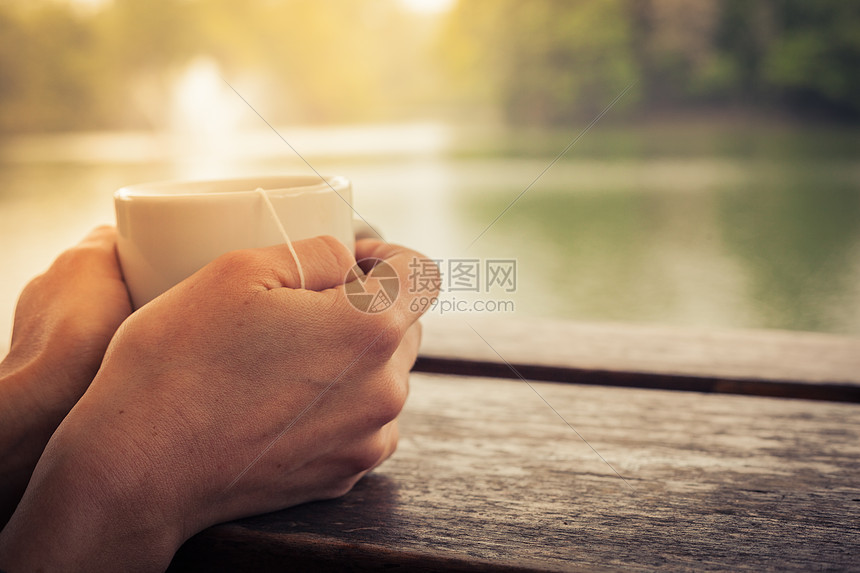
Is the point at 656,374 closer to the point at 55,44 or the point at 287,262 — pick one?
the point at 287,262

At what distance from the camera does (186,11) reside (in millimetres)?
9586

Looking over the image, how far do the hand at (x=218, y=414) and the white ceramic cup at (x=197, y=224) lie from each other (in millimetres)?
19

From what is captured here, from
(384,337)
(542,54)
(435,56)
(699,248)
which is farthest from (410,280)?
(435,56)

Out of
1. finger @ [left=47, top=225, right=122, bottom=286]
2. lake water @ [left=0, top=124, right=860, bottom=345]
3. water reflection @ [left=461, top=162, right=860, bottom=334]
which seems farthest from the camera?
lake water @ [left=0, top=124, right=860, bottom=345]

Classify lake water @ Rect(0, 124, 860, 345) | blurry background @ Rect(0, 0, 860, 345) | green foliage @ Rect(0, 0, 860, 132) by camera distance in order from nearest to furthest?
lake water @ Rect(0, 124, 860, 345) → blurry background @ Rect(0, 0, 860, 345) → green foliage @ Rect(0, 0, 860, 132)

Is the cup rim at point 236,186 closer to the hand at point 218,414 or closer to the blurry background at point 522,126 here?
the hand at point 218,414

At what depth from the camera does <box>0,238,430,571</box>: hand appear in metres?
0.32

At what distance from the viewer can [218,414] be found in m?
0.34

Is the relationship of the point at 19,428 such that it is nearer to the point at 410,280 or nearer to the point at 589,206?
the point at 410,280

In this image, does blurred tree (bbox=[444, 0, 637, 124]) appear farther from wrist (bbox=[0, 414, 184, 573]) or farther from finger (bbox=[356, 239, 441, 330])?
wrist (bbox=[0, 414, 184, 573])

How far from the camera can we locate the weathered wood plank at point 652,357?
54 cm

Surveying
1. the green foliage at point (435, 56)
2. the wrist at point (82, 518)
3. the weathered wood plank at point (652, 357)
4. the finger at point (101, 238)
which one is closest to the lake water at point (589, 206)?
the green foliage at point (435, 56)

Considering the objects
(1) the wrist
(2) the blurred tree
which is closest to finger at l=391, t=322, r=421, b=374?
(1) the wrist

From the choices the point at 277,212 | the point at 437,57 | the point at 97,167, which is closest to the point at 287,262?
the point at 277,212
